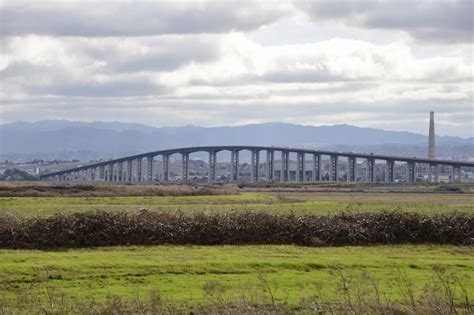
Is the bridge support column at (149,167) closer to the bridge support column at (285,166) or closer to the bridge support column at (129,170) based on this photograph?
the bridge support column at (129,170)

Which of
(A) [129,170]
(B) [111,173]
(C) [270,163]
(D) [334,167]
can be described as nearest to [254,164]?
(C) [270,163]

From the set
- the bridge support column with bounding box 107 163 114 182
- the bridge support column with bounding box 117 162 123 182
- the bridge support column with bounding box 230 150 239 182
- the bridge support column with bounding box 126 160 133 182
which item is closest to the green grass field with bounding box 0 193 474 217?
the bridge support column with bounding box 230 150 239 182

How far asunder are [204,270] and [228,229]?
293 inches

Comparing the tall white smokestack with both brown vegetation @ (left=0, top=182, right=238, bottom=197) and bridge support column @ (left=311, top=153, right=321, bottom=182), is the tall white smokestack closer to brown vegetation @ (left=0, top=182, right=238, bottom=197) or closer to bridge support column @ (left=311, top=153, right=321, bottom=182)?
bridge support column @ (left=311, top=153, right=321, bottom=182)

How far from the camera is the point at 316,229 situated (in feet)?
101

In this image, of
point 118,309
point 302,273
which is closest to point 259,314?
point 118,309

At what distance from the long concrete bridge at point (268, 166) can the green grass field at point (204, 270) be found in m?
109

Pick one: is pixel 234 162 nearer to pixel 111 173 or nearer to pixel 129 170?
pixel 129 170

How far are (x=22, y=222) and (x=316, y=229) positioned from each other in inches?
407

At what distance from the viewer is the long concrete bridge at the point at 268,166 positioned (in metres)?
142

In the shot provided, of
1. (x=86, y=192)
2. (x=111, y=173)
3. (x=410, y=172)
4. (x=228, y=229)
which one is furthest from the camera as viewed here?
(x=111, y=173)

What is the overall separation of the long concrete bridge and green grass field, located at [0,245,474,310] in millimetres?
108918

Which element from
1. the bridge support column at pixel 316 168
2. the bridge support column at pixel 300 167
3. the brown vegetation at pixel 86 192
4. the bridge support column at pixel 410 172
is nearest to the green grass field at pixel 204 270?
the brown vegetation at pixel 86 192

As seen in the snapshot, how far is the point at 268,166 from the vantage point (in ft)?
545
